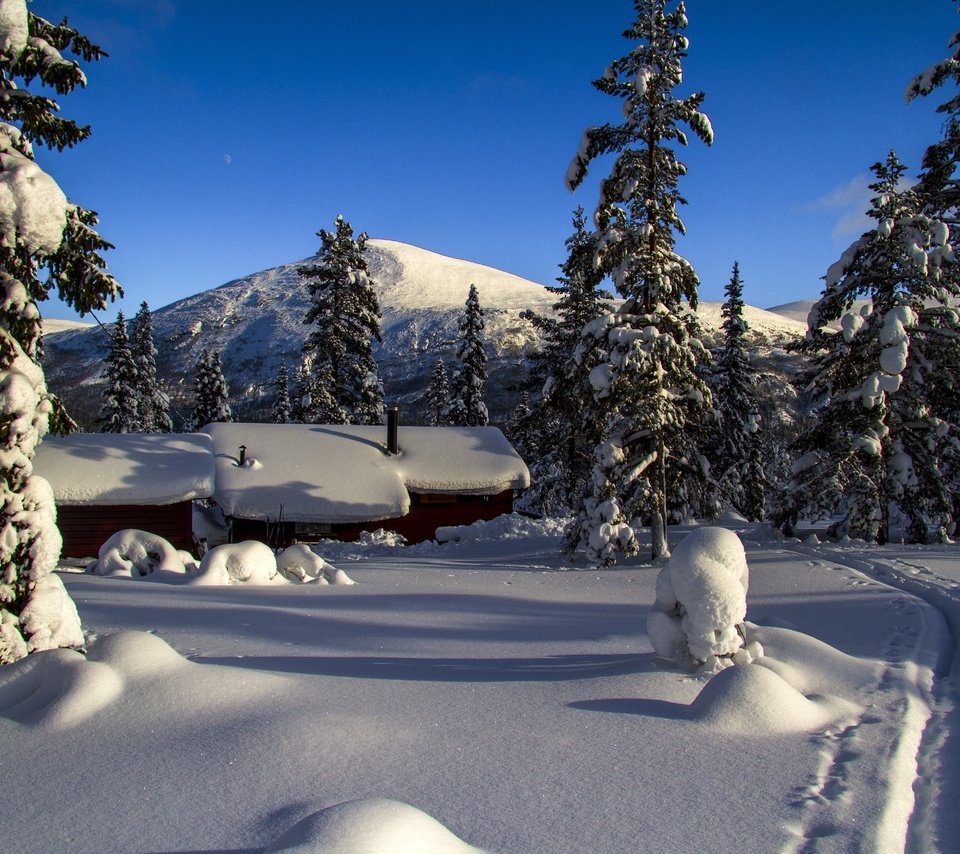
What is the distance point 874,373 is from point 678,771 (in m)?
14.9

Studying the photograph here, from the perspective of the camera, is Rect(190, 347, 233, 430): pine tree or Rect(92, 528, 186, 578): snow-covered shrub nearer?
Rect(92, 528, 186, 578): snow-covered shrub

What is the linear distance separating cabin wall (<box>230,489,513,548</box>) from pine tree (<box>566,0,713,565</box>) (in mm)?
11951

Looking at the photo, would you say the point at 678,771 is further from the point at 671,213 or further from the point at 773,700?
the point at 671,213

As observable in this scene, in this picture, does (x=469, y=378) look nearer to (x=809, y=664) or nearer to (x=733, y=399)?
(x=733, y=399)

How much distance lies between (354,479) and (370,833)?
24027 millimetres

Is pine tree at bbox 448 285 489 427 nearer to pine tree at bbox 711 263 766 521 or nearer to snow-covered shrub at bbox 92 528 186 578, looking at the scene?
pine tree at bbox 711 263 766 521

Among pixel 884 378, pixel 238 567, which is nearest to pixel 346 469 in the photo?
pixel 238 567

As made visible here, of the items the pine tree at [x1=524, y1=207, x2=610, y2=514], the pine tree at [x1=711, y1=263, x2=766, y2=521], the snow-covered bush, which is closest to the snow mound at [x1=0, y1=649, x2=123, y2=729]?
the snow-covered bush

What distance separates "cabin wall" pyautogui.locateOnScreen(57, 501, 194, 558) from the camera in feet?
75.2

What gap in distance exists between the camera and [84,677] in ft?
18.4

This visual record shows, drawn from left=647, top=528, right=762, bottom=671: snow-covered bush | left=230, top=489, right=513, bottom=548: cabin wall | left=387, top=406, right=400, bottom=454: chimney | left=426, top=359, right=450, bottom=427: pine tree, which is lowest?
left=230, top=489, right=513, bottom=548: cabin wall

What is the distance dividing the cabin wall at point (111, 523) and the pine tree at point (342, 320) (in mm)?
11077

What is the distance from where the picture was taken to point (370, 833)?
329 centimetres

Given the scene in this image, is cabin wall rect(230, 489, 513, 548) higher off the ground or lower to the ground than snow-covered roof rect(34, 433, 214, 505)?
lower
